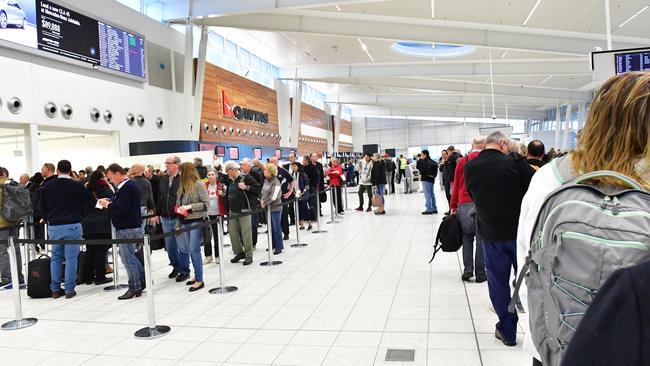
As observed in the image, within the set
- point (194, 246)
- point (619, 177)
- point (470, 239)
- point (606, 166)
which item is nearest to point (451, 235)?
point (470, 239)

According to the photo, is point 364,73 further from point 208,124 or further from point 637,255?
point 637,255

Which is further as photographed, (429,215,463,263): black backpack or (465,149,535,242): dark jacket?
(429,215,463,263): black backpack

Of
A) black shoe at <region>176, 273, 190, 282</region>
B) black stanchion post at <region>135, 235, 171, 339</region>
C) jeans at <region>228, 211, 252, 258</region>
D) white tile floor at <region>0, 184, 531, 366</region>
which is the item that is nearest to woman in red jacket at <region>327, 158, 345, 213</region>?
jeans at <region>228, 211, 252, 258</region>

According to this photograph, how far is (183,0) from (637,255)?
47.0ft

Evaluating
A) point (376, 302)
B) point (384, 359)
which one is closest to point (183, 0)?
point (376, 302)

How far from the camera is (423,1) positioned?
10.4 metres

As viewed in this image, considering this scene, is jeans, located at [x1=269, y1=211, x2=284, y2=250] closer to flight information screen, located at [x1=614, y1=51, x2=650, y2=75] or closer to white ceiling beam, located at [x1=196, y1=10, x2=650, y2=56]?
flight information screen, located at [x1=614, y1=51, x2=650, y2=75]

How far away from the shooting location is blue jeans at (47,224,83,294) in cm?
541

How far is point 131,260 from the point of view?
529 cm

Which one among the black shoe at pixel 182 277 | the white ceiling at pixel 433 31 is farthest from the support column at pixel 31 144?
the black shoe at pixel 182 277

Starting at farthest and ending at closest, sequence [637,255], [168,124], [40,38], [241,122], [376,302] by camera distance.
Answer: [241,122]
[168,124]
[40,38]
[376,302]
[637,255]

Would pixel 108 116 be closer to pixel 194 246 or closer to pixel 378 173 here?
pixel 378 173

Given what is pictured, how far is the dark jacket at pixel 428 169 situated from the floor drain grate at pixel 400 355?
7.87 m

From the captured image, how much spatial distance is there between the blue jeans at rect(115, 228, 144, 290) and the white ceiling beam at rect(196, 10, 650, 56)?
876cm
